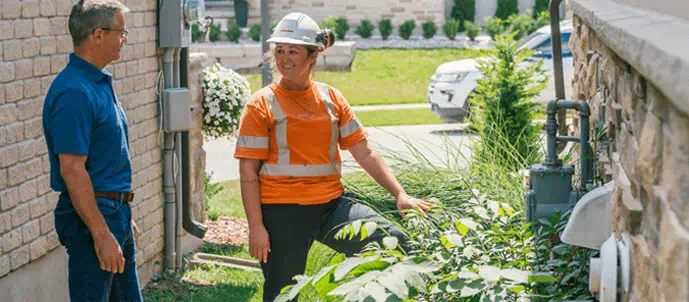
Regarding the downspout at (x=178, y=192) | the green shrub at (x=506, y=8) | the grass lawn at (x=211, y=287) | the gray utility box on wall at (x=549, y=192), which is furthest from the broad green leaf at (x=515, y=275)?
the green shrub at (x=506, y=8)

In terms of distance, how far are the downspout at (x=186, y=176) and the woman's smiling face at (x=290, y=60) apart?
7.75 ft

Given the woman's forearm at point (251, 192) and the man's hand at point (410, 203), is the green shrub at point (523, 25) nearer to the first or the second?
the man's hand at point (410, 203)

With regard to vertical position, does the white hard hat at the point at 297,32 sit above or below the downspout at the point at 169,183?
above

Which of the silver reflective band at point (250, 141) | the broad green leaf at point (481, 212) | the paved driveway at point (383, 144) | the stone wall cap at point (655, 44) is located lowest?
the paved driveway at point (383, 144)

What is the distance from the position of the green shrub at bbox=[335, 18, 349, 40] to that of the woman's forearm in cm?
2244

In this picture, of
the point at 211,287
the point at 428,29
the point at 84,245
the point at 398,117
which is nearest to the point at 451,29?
the point at 428,29

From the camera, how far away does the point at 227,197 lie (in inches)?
388

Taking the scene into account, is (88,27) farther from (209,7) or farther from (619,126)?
(209,7)

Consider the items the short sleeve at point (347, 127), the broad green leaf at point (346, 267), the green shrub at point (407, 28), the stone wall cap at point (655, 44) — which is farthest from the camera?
the green shrub at point (407, 28)

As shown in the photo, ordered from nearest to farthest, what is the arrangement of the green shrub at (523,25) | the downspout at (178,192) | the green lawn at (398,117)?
the downspout at (178,192), the green lawn at (398,117), the green shrub at (523,25)

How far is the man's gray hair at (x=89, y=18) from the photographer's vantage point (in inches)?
154

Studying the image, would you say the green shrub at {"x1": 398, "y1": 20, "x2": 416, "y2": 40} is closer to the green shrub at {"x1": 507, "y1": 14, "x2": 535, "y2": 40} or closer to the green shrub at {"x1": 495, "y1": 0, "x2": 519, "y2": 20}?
the green shrub at {"x1": 507, "y1": 14, "x2": 535, "y2": 40}

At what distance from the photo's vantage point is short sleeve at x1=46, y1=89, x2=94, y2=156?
3795 millimetres

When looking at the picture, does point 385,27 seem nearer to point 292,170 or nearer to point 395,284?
point 292,170
